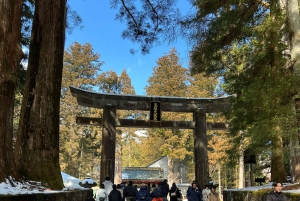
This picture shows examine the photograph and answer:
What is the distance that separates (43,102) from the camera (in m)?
5.12

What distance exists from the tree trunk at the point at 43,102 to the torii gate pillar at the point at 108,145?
6931 millimetres

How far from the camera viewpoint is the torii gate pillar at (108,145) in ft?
39.4

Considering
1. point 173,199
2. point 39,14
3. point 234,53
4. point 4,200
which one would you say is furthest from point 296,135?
point 234,53

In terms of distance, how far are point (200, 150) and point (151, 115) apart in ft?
8.93

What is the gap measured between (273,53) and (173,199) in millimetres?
7111

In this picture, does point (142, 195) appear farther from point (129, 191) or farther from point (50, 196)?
point (50, 196)

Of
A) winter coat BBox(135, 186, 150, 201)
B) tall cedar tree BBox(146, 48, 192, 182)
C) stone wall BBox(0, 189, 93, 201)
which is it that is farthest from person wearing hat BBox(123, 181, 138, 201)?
tall cedar tree BBox(146, 48, 192, 182)

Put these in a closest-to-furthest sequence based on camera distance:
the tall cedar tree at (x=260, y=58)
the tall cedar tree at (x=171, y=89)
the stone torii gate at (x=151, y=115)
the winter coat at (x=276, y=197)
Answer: the winter coat at (x=276, y=197) → the tall cedar tree at (x=260, y=58) → the stone torii gate at (x=151, y=115) → the tall cedar tree at (x=171, y=89)

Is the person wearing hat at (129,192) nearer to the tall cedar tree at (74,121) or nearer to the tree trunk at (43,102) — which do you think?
the tree trunk at (43,102)

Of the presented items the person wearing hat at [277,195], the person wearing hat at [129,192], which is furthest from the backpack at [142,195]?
the person wearing hat at [277,195]

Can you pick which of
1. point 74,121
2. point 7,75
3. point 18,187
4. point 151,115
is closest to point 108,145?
point 151,115

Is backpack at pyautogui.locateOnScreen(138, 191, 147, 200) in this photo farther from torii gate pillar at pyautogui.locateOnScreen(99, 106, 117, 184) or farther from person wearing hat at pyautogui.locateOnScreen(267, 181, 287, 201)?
person wearing hat at pyautogui.locateOnScreen(267, 181, 287, 201)

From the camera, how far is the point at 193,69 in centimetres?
1041

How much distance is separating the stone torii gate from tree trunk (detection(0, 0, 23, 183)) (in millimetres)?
7796
